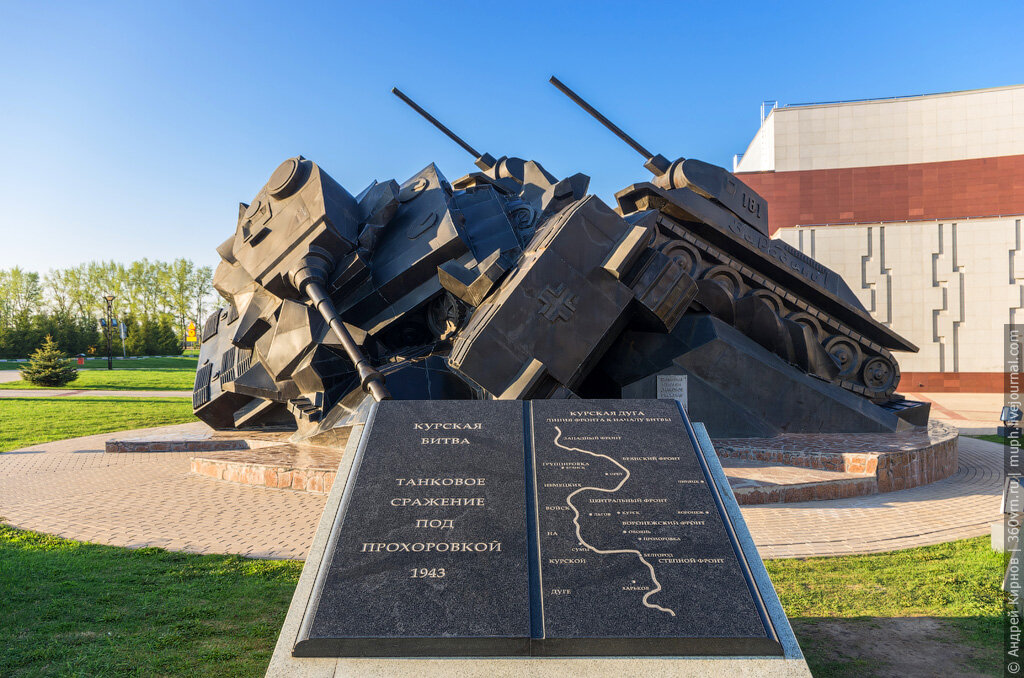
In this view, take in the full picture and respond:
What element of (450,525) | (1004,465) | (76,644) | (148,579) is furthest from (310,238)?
(1004,465)

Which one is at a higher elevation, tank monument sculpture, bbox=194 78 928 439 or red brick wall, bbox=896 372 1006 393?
tank monument sculpture, bbox=194 78 928 439

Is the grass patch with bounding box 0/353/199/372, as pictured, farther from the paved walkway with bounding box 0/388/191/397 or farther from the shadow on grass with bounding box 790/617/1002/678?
the shadow on grass with bounding box 790/617/1002/678

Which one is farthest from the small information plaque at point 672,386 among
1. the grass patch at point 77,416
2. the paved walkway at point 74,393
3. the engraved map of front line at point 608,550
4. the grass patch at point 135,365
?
the grass patch at point 135,365

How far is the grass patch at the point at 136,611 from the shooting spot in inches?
137

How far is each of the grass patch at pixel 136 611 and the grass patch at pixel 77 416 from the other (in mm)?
8855

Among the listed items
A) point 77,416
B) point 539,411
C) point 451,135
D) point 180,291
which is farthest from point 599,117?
point 180,291

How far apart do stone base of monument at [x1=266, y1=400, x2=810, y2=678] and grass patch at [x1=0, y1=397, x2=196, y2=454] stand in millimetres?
12104

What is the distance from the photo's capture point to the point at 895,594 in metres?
4.48

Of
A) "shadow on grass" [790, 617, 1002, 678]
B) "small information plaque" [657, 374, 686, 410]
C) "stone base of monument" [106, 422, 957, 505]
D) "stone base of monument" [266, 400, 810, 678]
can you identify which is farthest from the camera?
"small information plaque" [657, 374, 686, 410]

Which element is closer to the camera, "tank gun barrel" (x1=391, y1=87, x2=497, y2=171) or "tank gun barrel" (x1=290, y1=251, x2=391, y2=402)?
"tank gun barrel" (x1=290, y1=251, x2=391, y2=402)

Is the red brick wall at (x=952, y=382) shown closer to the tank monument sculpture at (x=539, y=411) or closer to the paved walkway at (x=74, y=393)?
the tank monument sculpture at (x=539, y=411)

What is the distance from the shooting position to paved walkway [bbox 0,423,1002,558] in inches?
226

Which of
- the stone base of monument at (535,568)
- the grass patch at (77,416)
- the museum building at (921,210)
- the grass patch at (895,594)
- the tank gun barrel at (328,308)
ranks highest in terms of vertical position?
the museum building at (921,210)

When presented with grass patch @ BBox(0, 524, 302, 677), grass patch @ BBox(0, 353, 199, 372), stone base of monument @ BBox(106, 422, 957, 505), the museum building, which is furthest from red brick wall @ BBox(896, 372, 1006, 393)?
grass patch @ BBox(0, 353, 199, 372)
